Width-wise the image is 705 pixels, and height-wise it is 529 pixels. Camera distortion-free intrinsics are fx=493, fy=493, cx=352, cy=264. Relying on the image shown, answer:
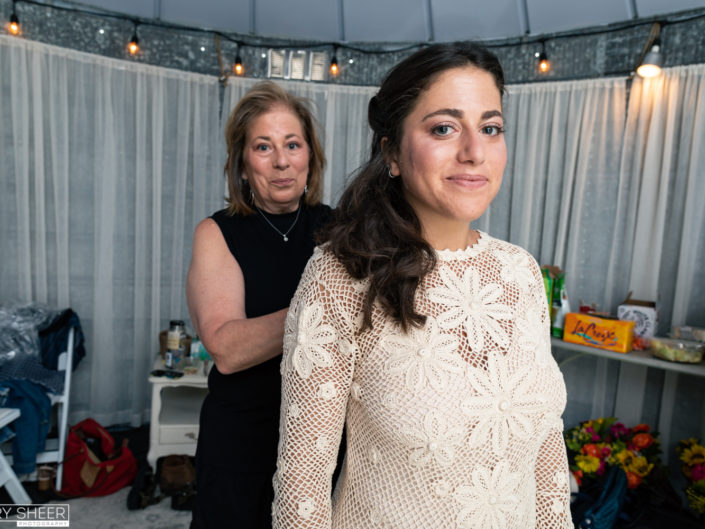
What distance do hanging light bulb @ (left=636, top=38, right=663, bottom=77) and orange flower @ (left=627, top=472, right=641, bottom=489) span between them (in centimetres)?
235

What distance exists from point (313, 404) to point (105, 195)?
11.3 ft

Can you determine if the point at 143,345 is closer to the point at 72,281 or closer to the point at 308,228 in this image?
the point at 72,281

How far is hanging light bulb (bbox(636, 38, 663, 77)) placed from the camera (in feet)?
9.52

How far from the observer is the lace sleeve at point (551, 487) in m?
1.05

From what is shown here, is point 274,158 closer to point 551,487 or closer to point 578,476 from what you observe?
point 551,487

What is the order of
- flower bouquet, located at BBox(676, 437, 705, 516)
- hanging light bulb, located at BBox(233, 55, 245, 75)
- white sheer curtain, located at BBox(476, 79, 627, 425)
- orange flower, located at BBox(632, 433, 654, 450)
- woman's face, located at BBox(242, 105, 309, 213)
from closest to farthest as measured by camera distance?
1. woman's face, located at BBox(242, 105, 309, 213)
2. flower bouquet, located at BBox(676, 437, 705, 516)
3. orange flower, located at BBox(632, 433, 654, 450)
4. white sheer curtain, located at BBox(476, 79, 627, 425)
5. hanging light bulb, located at BBox(233, 55, 245, 75)

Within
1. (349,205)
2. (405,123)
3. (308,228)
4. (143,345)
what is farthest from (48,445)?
Answer: (405,123)

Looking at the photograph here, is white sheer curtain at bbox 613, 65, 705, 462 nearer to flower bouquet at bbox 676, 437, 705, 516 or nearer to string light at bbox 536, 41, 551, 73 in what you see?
flower bouquet at bbox 676, 437, 705, 516

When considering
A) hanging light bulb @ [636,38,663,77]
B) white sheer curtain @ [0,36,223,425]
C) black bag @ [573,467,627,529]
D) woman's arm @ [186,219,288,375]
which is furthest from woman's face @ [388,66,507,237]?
white sheer curtain @ [0,36,223,425]

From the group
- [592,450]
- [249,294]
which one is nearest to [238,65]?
[249,294]

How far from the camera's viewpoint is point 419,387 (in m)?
0.86

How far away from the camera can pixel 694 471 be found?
262cm

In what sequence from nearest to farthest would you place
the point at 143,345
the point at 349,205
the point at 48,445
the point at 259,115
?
the point at 349,205
the point at 259,115
the point at 48,445
the point at 143,345

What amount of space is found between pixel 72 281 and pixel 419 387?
3.63 meters
